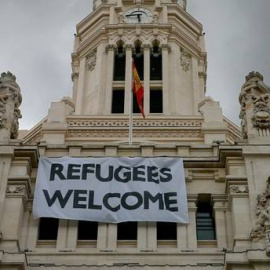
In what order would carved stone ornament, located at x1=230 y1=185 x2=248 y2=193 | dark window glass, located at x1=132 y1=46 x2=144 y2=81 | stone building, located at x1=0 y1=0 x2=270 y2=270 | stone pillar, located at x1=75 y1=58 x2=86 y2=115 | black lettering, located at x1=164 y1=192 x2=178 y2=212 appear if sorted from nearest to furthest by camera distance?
1. stone building, located at x1=0 y1=0 x2=270 y2=270
2. carved stone ornament, located at x1=230 y1=185 x2=248 y2=193
3. black lettering, located at x1=164 y1=192 x2=178 y2=212
4. stone pillar, located at x1=75 y1=58 x2=86 y2=115
5. dark window glass, located at x1=132 y1=46 x2=144 y2=81

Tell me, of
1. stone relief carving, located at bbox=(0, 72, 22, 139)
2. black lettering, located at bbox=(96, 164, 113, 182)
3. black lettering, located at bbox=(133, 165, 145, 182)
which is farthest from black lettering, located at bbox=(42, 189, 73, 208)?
stone relief carving, located at bbox=(0, 72, 22, 139)

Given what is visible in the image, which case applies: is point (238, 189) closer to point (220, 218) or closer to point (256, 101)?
point (220, 218)

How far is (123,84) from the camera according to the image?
56875mm

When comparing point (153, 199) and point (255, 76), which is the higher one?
point (255, 76)

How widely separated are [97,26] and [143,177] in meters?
34.3

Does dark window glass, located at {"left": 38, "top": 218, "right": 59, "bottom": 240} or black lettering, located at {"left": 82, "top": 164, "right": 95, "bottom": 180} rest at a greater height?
black lettering, located at {"left": 82, "top": 164, "right": 95, "bottom": 180}

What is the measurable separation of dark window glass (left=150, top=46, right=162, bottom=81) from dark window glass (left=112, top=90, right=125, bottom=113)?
3.26 meters

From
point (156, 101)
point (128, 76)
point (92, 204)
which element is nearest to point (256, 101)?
point (92, 204)

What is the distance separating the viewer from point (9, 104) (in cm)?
3419

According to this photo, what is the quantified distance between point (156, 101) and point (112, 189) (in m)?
25.4

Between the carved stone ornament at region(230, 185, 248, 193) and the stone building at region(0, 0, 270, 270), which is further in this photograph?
the carved stone ornament at region(230, 185, 248, 193)

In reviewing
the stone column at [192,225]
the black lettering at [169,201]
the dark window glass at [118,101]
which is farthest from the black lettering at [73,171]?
the dark window glass at [118,101]

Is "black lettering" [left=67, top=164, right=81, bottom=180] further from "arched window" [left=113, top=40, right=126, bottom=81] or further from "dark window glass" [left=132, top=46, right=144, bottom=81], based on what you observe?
"dark window glass" [left=132, top=46, right=144, bottom=81]

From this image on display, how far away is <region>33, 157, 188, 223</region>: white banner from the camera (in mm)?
30172
